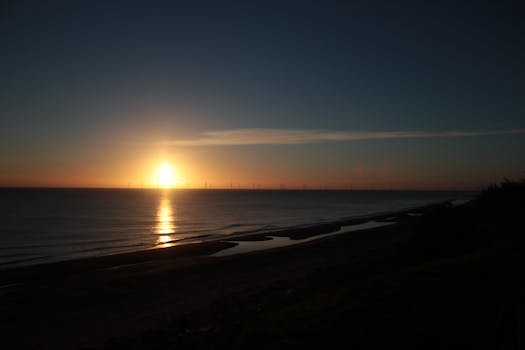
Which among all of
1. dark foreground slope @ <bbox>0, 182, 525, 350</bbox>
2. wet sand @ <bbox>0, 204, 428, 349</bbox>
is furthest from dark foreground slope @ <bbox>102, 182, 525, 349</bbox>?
wet sand @ <bbox>0, 204, 428, 349</bbox>

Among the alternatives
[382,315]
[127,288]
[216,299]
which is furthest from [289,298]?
[127,288]

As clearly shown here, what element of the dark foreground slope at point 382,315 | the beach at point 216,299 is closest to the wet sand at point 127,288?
the beach at point 216,299

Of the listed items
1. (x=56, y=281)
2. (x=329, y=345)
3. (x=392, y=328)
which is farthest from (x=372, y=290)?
(x=56, y=281)

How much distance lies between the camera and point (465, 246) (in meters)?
20.0

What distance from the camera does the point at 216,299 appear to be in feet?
57.9

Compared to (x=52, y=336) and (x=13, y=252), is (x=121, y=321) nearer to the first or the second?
(x=52, y=336)

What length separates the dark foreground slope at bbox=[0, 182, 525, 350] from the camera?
27.4 ft

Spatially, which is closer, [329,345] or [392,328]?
[329,345]

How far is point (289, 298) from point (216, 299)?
4164mm

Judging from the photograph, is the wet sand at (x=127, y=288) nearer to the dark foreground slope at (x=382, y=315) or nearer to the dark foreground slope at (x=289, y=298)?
the dark foreground slope at (x=289, y=298)

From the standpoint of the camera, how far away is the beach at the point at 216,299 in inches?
364

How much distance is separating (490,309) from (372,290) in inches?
136

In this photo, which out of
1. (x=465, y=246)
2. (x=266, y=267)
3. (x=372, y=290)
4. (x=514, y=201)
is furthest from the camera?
(x=514, y=201)

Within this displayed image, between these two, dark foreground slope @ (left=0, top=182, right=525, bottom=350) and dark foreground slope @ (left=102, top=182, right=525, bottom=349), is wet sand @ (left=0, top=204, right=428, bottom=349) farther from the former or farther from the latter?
dark foreground slope @ (left=102, top=182, right=525, bottom=349)
